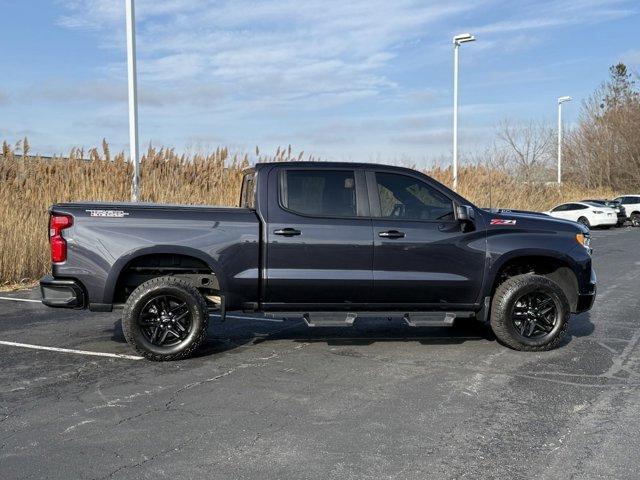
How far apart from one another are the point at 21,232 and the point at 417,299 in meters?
7.94

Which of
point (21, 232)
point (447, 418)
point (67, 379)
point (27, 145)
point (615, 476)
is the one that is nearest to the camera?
point (615, 476)

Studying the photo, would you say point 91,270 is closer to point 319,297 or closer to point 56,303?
point 56,303

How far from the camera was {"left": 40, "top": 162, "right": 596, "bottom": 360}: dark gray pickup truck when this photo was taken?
626cm

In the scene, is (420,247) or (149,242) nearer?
(149,242)

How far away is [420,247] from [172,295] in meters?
2.46

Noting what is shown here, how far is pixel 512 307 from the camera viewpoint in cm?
675

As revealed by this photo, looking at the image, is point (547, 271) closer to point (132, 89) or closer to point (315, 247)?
point (315, 247)

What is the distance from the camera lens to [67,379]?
574 centimetres

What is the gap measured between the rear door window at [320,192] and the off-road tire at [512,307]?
1756mm

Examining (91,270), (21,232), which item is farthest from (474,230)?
(21,232)

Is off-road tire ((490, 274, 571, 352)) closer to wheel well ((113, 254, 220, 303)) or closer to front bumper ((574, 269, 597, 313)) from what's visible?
front bumper ((574, 269, 597, 313))

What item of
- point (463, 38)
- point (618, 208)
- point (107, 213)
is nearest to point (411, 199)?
point (107, 213)

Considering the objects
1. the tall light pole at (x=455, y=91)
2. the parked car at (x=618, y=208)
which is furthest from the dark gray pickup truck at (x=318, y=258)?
the parked car at (x=618, y=208)

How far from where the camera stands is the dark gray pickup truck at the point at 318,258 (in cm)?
626
